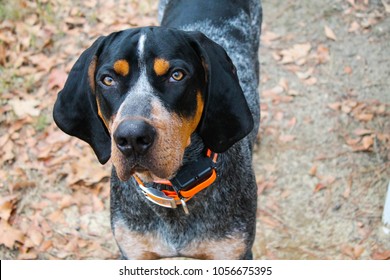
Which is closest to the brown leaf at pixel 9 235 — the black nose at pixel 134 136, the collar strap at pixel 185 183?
the collar strap at pixel 185 183

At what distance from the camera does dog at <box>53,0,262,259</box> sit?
321 centimetres

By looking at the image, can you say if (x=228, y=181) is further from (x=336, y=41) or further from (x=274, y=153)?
(x=336, y=41)

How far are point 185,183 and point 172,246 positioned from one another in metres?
0.58

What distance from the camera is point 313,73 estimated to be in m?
6.99

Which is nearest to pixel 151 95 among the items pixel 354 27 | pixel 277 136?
pixel 277 136

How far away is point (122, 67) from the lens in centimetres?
330

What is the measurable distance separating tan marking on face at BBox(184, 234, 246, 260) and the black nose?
3.66 feet

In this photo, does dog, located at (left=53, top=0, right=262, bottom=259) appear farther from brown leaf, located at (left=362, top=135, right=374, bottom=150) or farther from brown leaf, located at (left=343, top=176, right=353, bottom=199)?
brown leaf, located at (left=362, top=135, right=374, bottom=150)

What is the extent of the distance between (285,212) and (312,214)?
27 centimetres

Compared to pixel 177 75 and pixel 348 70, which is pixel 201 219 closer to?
pixel 177 75

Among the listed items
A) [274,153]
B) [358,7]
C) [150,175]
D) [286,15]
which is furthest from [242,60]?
[358,7]

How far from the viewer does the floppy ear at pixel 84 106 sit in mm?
3535

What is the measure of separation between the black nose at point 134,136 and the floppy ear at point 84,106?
576 millimetres

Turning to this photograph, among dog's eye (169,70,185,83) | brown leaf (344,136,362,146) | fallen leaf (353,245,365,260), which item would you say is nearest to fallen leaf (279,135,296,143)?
brown leaf (344,136,362,146)
